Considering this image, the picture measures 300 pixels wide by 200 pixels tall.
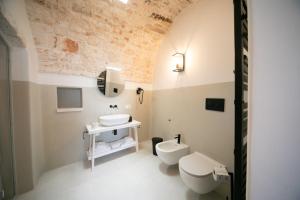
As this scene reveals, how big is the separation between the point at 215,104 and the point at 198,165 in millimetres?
829

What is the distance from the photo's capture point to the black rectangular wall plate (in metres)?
1.59

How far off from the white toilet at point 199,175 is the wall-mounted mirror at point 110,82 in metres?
1.84

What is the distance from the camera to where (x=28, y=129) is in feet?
4.95

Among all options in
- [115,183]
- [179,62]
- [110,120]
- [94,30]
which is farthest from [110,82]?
[115,183]

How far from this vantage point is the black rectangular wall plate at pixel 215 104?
159 centimetres

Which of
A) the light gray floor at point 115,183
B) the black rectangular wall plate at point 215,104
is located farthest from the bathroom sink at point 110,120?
the black rectangular wall plate at point 215,104

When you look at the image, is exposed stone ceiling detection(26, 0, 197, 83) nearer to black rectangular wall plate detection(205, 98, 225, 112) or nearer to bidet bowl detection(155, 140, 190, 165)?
black rectangular wall plate detection(205, 98, 225, 112)

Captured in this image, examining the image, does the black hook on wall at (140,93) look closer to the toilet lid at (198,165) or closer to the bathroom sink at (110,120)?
Answer: the bathroom sink at (110,120)

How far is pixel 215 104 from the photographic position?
1.68 metres

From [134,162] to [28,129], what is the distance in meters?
1.65

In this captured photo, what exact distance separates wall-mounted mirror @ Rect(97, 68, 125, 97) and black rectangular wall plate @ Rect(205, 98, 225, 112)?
5.77ft

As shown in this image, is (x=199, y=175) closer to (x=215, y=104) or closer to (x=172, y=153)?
(x=172, y=153)

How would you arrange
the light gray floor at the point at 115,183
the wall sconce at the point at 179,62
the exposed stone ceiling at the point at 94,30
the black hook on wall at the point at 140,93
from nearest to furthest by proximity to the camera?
the light gray floor at the point at 115,183, the exposed stone ceiling at the point at 94,30, the wall sconce at the point at 179,62, the black hook on wall at the point at 140,93

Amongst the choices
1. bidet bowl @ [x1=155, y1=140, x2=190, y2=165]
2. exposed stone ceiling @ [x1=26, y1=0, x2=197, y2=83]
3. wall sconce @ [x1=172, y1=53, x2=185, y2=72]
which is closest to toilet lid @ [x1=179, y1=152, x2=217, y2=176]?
bidet bowl @ [x1=155, y1=140, x2=190, y2=165]
